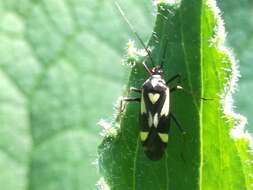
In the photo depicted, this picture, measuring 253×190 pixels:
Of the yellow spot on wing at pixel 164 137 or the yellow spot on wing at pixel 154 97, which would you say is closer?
the yellow spot on wing at pixel 164 137

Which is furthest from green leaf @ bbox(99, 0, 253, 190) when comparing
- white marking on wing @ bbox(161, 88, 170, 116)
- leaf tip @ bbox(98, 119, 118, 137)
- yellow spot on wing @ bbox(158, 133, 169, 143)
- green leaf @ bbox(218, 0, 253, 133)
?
green leaf @ bbox(218, 0, 253, 133)

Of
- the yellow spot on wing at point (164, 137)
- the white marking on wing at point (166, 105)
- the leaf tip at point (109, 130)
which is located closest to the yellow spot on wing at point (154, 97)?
the white marking on wing at point (166, 105)

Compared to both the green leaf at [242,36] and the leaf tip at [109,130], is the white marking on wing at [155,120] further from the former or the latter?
the green leaf at [242,36]

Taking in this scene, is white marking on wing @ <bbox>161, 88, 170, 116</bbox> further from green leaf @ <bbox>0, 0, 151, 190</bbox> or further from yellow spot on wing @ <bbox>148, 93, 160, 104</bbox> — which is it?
green leaf @ <bbox>0, 0, 151, 190</bbox>

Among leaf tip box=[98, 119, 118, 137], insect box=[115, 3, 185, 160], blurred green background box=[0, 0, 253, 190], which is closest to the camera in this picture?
leaf tip box=[98, 119, 118, 137]

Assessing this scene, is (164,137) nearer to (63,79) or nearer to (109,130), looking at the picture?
(109,130)
